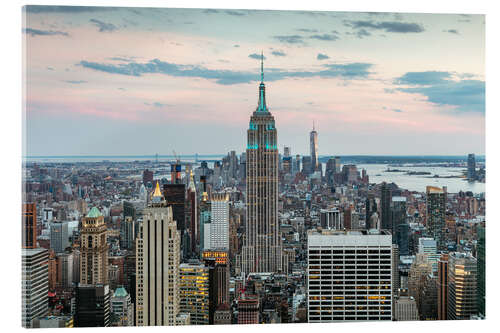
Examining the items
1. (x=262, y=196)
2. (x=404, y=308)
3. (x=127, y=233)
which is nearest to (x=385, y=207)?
(x=404, y=308)

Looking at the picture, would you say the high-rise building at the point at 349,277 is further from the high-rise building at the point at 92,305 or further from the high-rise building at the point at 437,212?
the high-rise building at the point at 92,305

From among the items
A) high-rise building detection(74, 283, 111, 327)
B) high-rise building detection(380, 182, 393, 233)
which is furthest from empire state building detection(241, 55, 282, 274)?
high-rise building detection(74, 283, 111, 327)

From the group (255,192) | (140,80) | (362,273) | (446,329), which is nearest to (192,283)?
(362,273)

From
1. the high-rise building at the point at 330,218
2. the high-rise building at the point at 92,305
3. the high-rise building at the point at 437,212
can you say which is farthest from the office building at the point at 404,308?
the high-rise building at the point at 92,305
